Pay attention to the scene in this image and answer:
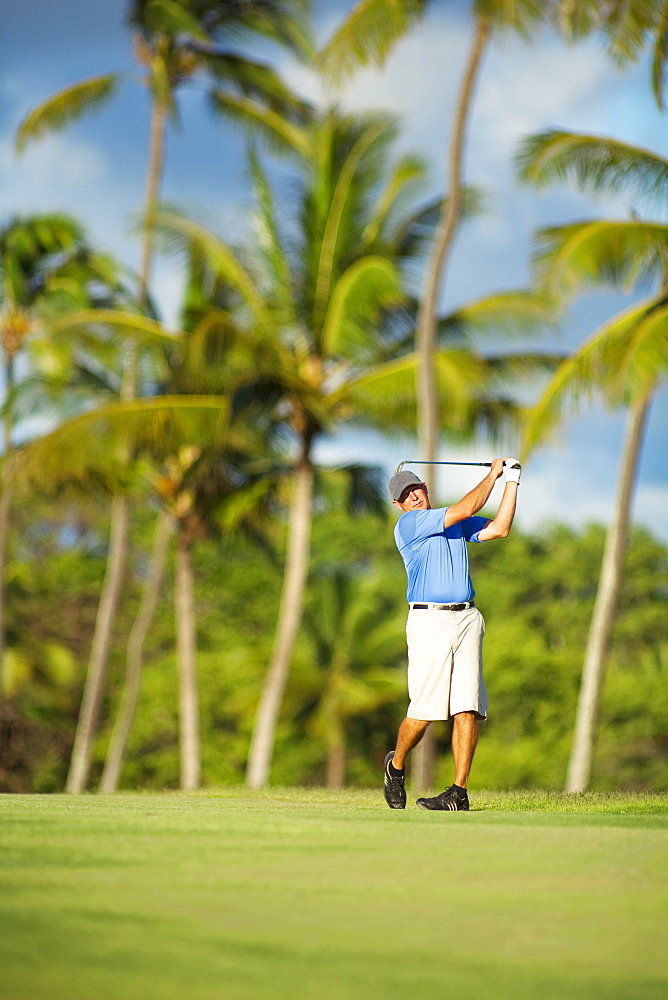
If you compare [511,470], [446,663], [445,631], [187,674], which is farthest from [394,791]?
[187,674]

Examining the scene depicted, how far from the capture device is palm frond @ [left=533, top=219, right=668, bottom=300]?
55.6 ft

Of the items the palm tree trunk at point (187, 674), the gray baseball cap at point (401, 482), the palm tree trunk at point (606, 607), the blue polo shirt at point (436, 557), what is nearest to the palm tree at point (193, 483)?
the palm tree trunk at point (187, 674)

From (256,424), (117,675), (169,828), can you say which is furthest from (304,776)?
(169,828)

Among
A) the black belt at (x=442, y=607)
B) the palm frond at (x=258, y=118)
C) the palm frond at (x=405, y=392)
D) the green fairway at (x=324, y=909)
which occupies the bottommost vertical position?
the green fairway at (x=324, y=909)

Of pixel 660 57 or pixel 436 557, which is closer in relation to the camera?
pixel 436 557

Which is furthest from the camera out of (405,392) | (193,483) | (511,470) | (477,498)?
(193,483)

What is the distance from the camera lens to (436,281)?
19375 mm

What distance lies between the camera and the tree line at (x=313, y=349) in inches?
695

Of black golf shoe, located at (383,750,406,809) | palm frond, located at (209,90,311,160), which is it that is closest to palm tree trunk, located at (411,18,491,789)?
palm frond, located at (209,90,311,160)

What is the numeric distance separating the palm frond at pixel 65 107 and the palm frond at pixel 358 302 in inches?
383

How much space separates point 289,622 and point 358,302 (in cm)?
524

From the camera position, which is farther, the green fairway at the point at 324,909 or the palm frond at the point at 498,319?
the palm frond at the point at 498,319

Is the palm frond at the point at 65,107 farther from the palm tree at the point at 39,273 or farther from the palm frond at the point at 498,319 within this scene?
the palm frond at the point at 498,319

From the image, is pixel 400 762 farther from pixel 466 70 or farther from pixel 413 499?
pixel 466 70
